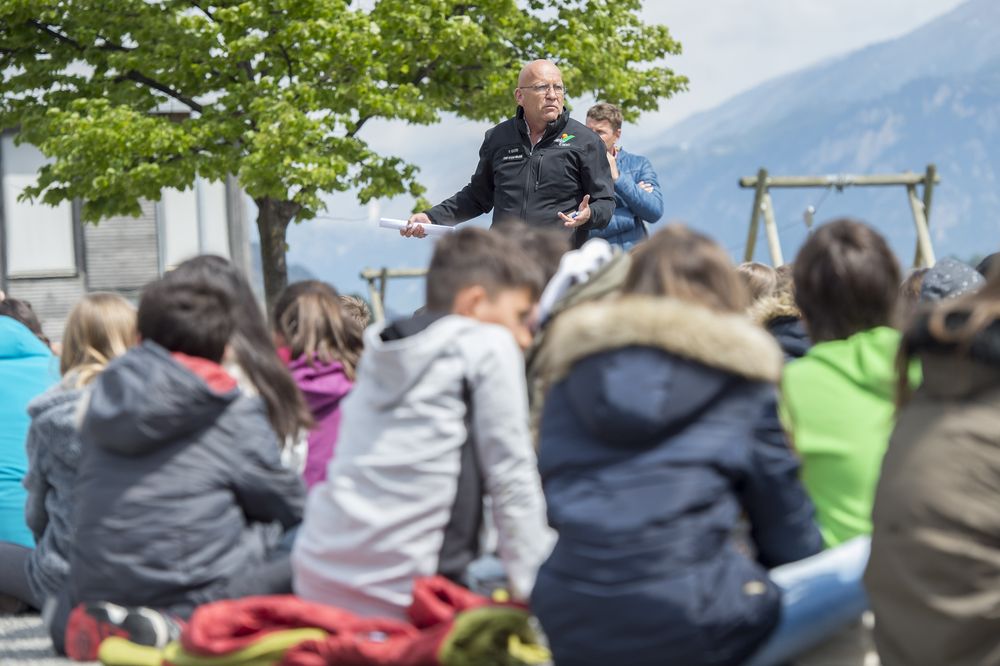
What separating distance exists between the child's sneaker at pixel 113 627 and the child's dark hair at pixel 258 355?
Result: 77cm

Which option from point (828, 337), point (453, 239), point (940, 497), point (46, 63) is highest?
point (46, 63)

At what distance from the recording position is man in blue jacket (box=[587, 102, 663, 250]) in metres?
8.47

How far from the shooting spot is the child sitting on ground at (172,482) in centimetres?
443

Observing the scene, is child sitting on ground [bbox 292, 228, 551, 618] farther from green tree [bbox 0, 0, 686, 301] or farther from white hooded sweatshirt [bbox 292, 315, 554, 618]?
green tree [bbox 0, 0, 686, 301]

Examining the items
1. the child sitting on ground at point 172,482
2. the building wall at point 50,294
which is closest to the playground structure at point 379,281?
the building wall at point 50,294

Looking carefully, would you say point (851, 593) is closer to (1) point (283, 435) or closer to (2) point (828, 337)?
(2) point (828, 337)

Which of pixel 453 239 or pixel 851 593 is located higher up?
pixel 453 239

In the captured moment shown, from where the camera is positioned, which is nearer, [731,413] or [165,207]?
[731,413]

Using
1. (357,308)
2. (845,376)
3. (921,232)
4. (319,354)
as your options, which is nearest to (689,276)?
(845,376)

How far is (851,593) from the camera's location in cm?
396

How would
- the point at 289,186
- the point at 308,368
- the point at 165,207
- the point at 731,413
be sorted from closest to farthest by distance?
the point at 731,413 → the point at 308,368 → the point at 289,186 → the point at 165,207

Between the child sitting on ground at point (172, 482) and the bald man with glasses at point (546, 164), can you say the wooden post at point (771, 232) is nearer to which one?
the bald man with glasses at point (546, 164)

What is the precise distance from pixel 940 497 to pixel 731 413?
0.53 m

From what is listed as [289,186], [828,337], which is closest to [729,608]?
[828,337]
